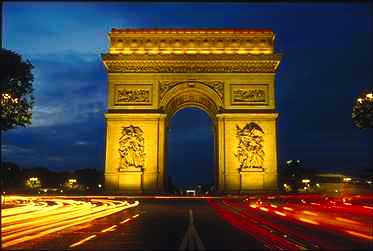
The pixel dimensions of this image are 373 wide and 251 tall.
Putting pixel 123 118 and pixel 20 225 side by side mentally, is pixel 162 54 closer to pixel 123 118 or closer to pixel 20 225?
pixel 123 118

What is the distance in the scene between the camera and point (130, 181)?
44906 mm

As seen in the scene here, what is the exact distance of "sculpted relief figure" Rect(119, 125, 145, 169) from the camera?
1784 inches

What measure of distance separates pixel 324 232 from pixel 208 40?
35.8 m

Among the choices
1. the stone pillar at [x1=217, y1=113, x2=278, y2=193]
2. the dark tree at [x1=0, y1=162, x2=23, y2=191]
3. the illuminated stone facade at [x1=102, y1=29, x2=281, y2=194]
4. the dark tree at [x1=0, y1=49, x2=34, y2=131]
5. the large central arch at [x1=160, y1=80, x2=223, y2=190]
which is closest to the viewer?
the dark tree at [x1=0, y1=49, x2=34, y2=131]

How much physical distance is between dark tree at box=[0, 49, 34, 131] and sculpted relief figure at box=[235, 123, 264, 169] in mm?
17869

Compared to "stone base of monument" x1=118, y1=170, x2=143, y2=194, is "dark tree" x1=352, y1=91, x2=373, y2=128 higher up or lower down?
higher up

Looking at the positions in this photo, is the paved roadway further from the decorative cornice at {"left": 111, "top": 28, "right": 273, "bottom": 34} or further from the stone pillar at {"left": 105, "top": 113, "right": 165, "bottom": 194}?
the decorative cornice at {"left": 111, "top": 28, "right": 273, "bottom": 34}

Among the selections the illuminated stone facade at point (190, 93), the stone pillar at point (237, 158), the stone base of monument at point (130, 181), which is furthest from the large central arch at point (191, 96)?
the stone base of monument at point (130, 181)

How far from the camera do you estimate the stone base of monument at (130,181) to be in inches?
1758

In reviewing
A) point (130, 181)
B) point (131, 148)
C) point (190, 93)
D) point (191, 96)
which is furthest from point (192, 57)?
point (130, 181)

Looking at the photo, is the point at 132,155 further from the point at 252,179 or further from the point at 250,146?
the point at 252,179

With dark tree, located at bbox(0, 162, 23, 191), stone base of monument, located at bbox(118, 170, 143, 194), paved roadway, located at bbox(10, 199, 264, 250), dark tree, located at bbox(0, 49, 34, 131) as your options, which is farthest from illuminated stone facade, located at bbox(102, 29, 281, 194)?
dark tree, located at bbox(0, 162, 23, 191)

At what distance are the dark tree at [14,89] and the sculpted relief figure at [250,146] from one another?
1787 centimetres

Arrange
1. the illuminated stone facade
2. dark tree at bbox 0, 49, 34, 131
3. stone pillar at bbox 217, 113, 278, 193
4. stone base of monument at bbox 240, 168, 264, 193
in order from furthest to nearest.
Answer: the illuminated stone facade < stone pillar at bbox 217, 113, 278, 193 < stone base of monument at bbox 240, 168, 264, 193 < dark tree at bbox 0, 49, 34, 131
